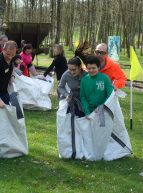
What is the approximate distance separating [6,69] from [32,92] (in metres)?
3.78

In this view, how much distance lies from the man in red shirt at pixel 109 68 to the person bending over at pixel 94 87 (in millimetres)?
309

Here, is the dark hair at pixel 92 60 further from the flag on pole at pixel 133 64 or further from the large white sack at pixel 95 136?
the flag on pole at pixel 133 64

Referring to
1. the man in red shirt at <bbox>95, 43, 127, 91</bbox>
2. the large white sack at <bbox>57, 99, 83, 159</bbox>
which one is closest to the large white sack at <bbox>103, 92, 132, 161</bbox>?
the man in red shirt at <bbox>95, 43, 127, 91</bbox>

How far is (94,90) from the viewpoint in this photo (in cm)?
461

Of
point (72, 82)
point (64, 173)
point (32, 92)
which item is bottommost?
point (64, 173)

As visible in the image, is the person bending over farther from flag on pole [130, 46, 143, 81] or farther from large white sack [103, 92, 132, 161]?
flag on pole [130, 46, 143, 81]

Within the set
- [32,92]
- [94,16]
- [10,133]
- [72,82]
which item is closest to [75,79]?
[72,82]

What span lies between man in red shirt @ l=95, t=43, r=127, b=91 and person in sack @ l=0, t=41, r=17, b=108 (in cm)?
141

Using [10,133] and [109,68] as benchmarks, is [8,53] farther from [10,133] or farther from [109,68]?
[109,68]

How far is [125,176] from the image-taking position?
432 cm

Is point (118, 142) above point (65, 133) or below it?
below

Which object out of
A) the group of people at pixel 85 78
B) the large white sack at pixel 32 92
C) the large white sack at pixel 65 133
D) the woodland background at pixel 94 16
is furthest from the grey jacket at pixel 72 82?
the woodland background at pixel 94 16

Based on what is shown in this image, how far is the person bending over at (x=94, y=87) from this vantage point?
14.7ft

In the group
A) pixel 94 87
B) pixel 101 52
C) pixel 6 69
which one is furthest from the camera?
pixel 101 52
